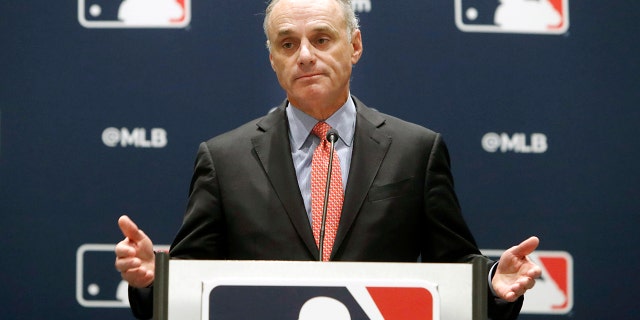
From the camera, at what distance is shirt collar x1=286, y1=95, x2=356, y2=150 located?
6.25 ft

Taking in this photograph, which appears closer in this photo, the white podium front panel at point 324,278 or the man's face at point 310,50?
the white podium front panel at point 324,278

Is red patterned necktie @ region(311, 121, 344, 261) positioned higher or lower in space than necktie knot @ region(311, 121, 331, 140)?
lower

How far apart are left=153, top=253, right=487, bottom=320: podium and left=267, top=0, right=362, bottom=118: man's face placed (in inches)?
28.3

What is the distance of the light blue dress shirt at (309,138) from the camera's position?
1853 mm

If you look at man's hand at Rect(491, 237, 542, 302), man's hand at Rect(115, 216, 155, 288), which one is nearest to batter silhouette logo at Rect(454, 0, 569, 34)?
man's hand at Rect(491, 237, 542, 302)

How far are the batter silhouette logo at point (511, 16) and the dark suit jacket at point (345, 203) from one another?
738 millimetres

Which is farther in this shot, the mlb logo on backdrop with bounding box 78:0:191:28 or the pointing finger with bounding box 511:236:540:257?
the mlb logo on backdrop with bounding box 78:0:191:28

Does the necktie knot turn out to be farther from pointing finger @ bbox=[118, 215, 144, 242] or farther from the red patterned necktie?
pointing finger @ bbox=[118, 215, 144, 242]

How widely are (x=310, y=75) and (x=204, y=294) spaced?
78 centimetres

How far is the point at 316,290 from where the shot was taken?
117 cm

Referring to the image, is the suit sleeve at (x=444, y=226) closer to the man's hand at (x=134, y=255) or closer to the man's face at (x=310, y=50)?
the man's face at (x=310, y=50)

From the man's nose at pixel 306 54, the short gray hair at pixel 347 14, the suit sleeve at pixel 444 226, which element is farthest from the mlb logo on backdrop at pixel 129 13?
the suit sleeve at pixel 444 226

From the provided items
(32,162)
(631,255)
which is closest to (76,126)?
(32,162)

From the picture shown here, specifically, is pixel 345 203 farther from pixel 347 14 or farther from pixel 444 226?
pixel 347 14
